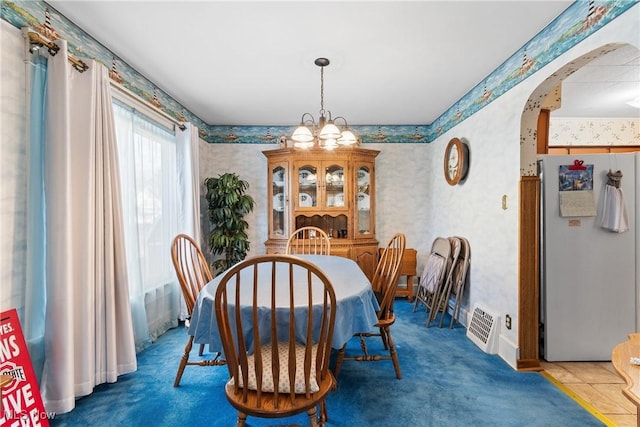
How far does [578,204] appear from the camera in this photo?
2.22 metres

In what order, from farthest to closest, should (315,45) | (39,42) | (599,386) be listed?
1. (315,45)
2. (599,386)
3. (39,42)

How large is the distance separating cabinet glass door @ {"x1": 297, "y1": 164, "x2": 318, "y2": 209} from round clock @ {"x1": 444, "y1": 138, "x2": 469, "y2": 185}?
1.57m

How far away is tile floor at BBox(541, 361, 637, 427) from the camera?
5.58ft

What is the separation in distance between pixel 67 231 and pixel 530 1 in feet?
9.50

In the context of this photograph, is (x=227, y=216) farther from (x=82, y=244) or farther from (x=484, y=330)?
(x=484, y=330)

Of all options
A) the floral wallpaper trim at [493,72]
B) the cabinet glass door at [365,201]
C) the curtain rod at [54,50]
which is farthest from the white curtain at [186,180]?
the cabinet glass door at [365,201]

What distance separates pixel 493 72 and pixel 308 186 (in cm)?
226

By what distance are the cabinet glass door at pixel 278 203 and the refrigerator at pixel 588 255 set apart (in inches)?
106

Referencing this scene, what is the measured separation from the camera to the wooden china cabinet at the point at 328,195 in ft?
12.5

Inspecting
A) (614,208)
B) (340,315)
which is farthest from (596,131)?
(340,315)

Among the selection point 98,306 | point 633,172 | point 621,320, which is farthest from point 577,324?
point 98,306

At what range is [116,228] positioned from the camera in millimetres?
2049

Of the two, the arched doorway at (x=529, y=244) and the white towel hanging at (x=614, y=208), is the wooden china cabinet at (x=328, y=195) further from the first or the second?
the white towel hanging at (x=614, y=208)

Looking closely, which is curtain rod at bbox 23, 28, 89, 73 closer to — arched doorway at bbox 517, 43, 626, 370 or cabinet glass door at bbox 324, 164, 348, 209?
cabinet glass door at bbox 324, 164, 348, 209
